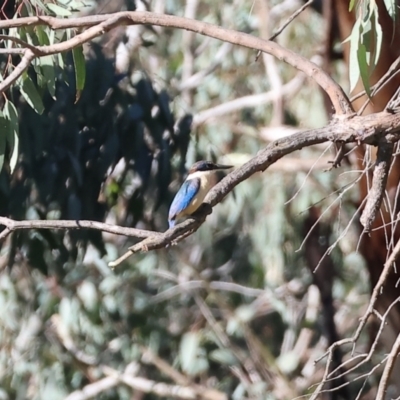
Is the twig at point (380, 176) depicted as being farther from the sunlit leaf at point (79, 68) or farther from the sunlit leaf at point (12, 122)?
the sunlit leaf at point (12, 122)

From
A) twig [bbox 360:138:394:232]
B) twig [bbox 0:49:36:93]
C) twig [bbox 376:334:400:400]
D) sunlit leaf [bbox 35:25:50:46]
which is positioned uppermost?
sunlit leaf [bbox 35:25:50:46]

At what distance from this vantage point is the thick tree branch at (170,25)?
2.16 m

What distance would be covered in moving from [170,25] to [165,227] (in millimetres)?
2995

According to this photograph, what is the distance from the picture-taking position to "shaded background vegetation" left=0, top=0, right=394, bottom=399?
400 centimetres

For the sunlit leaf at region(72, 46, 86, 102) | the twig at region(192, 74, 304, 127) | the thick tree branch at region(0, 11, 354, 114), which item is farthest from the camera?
the twig at region(192, 74, 304, 127)

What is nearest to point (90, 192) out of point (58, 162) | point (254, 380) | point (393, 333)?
point (58, 162)

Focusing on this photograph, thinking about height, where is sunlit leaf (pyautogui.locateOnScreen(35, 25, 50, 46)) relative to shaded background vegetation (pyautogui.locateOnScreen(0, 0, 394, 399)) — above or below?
above

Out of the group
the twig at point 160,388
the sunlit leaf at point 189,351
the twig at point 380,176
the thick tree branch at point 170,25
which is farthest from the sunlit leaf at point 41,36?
the twig at point 160,388

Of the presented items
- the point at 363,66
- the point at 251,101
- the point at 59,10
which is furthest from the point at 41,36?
the point at 251,101

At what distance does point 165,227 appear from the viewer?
5250mm

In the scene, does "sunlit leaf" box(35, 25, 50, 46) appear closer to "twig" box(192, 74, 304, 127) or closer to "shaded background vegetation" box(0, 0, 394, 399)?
"shaded background vegetation" box(0, 0, 394, 399)

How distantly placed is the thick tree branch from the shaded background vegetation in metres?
1.38

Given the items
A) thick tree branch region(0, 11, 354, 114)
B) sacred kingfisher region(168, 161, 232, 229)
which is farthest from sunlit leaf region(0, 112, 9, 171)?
sacred kingfisher region(168, 161, 232, 229)

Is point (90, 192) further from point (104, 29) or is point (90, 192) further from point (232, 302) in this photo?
point (232, 302)
